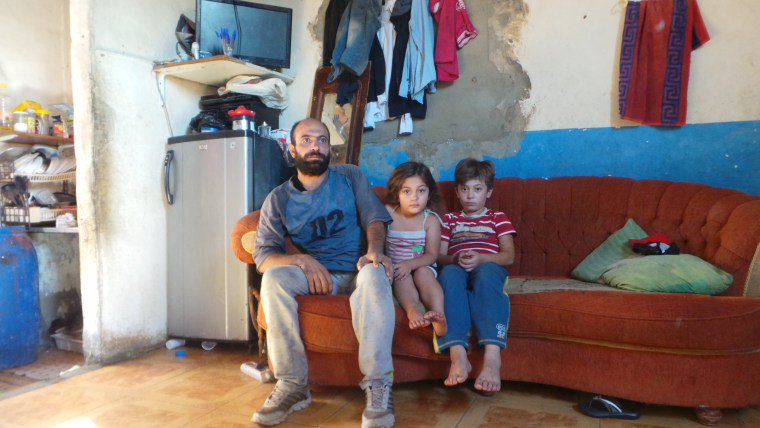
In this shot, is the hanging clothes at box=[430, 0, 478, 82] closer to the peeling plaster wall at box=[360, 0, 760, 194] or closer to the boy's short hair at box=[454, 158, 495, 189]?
the peeling plaster wall at box=[360, 0, 760, 194]

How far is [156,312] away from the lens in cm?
264

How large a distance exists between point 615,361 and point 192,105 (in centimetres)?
278

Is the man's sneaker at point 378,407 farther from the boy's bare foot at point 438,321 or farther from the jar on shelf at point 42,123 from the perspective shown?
the jar on shelf at point 42,123

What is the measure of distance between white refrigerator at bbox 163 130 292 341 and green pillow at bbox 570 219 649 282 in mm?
1744

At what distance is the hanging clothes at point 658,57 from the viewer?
7.72ft

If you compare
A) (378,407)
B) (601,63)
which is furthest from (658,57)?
(378,407)

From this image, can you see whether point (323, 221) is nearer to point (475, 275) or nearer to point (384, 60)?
point (475, 275)

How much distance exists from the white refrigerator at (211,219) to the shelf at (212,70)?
0.41 metres

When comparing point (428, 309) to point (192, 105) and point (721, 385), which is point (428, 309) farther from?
point (192, 105)

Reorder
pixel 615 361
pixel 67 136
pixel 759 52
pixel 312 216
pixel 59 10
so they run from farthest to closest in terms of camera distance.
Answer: pixel 59 10, pixel 67 136, pixel 759 52, pixel 312 216, pixel 615 361

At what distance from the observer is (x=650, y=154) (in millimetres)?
2486

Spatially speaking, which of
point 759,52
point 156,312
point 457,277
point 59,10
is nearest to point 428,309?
point 457,277

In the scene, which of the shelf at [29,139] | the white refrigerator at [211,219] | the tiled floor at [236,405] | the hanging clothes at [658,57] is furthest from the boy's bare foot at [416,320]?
the shelf at [29,139]

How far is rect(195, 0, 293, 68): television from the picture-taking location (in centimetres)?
286
